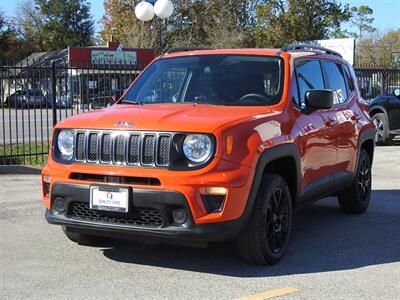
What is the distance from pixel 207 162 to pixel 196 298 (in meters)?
1.01

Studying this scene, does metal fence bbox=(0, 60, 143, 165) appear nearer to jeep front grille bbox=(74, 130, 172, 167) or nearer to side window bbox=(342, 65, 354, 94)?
jeep front grille bbox=(74, 130, 172, 167)

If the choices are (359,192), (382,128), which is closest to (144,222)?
(359,192)

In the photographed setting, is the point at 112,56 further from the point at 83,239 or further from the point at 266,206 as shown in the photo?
the point at 266,206

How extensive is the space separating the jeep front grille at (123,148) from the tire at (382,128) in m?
11.6

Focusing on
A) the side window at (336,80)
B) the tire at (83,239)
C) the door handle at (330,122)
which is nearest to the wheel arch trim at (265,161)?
the door handle at (330,122)

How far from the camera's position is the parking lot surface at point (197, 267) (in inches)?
176

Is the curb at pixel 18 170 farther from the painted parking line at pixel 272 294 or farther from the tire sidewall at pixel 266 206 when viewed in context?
the painted parking line at pixel 272 294

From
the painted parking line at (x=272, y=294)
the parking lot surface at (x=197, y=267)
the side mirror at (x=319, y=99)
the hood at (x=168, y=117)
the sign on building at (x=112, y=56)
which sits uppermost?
the sign on building at (x=112, y=56)

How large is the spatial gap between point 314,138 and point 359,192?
6.03 feet

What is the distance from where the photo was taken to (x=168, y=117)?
4773 mm

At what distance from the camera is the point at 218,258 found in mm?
5344

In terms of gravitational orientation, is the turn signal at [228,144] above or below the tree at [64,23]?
below

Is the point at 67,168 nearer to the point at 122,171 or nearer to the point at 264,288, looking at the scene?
the point at 122,171

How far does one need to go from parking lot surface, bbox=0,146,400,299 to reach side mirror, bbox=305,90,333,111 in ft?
4.55
